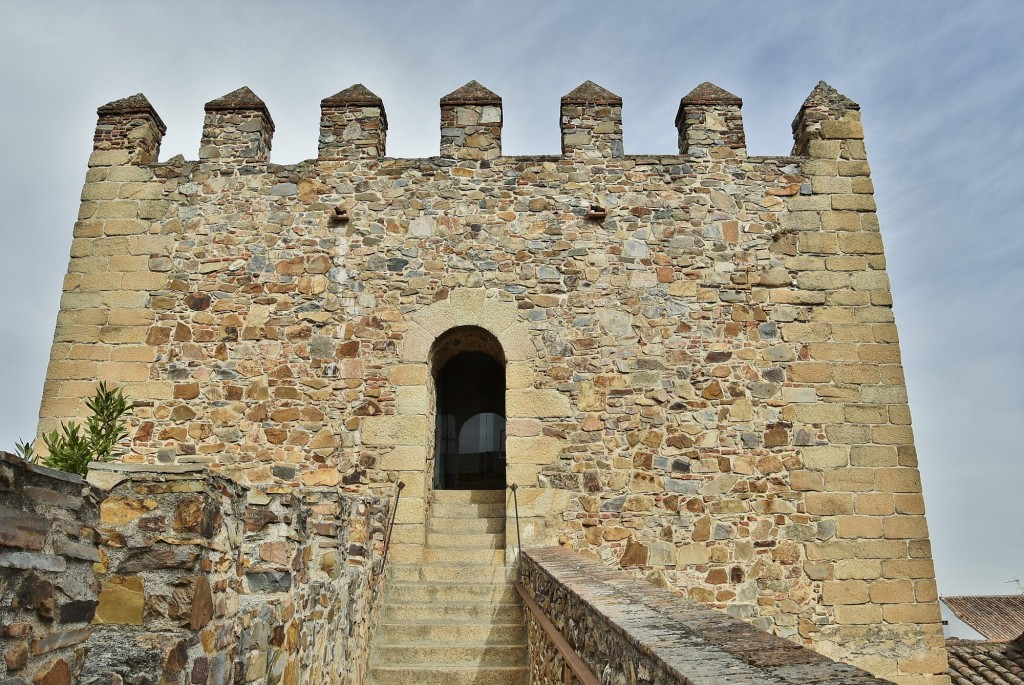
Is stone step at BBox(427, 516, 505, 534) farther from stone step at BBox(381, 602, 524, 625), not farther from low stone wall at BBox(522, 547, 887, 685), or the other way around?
low stone wall at BBox(522, 547, 887, 685)

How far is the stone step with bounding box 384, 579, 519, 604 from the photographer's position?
20.1 feet

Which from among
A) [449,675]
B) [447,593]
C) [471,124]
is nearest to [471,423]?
[447,593]

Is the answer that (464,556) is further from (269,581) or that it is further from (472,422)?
(269,581)

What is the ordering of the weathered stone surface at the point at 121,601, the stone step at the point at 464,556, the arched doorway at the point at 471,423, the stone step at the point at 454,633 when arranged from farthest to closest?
the arched doorway at the point at 471,423
the stone step at the point at 464,556
the stone step at the point at 454,633
the weathered stone surface at the point at 121,601

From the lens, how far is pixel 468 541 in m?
6.94

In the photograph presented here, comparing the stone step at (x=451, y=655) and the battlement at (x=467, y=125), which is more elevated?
the battlement at (x=467, y=125)

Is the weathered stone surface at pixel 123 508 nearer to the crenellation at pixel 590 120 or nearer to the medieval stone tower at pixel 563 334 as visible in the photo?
the medieval stone tower at pixel 563 334

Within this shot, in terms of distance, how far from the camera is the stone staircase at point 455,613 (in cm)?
531

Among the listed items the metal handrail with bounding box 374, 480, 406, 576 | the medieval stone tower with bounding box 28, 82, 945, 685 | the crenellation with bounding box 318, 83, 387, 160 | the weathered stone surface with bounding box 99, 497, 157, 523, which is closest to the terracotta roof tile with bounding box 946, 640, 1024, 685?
the medieval stone tower with bounding box 28, 82, 945, 685

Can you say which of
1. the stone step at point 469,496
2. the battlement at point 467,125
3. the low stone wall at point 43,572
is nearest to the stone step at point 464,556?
the stone step at point 469,496

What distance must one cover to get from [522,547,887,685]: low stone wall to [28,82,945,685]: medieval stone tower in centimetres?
227

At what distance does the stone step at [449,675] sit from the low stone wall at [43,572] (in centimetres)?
370

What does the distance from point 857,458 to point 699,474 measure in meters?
1.54

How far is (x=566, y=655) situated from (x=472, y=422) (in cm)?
565
